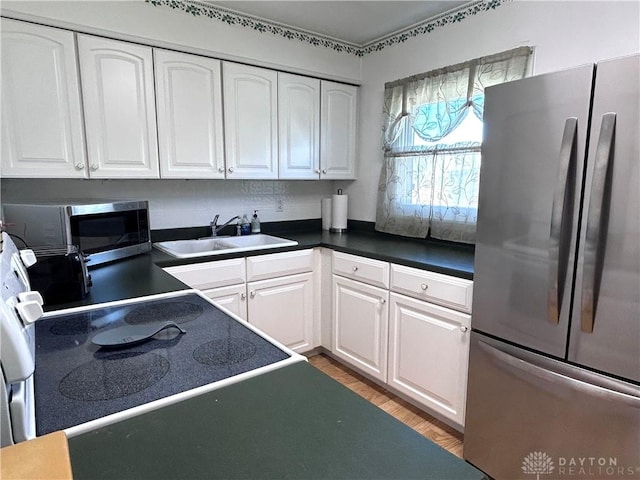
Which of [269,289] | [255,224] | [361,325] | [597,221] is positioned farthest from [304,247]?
[597,221]

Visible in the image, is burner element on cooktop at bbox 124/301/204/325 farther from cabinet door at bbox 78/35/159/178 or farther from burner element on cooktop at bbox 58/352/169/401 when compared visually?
cabinet door at bbox 78/35/159/178

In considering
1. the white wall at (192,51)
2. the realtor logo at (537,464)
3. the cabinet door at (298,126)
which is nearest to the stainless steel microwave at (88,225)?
the white wall at (192,51)

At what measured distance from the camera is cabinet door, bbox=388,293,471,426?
6.11ft

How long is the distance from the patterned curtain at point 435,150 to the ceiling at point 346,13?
1.20 feet

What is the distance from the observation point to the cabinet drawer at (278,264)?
2342 millimetres

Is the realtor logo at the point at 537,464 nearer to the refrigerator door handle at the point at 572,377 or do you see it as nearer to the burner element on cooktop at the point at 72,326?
the refrigerator door handle at the point at 572,377

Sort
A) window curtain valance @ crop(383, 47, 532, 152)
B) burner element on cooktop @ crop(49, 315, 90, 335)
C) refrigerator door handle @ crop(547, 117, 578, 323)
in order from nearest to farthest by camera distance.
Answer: burner element on cooktop @ crop(49, 315, 90, 335)
refrigerator door handle @ crop(547, 117, 578, 323)
window curtain valance @ crop(383, 47, 532, 152)

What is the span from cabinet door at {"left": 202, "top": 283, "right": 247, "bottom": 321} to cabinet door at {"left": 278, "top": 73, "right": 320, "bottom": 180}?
2.95 ft

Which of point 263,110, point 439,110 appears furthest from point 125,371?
point 439,110

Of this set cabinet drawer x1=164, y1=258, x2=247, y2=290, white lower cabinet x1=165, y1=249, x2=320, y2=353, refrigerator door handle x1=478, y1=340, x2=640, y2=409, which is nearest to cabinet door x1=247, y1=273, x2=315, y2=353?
white lower cabinet x1=165, y1=249, x2=320, y2=353

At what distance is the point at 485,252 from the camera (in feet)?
5.15

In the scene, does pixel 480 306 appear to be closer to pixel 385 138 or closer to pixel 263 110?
pixel 385 138

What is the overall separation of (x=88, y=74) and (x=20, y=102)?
343mm

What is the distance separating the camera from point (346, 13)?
2.37m
